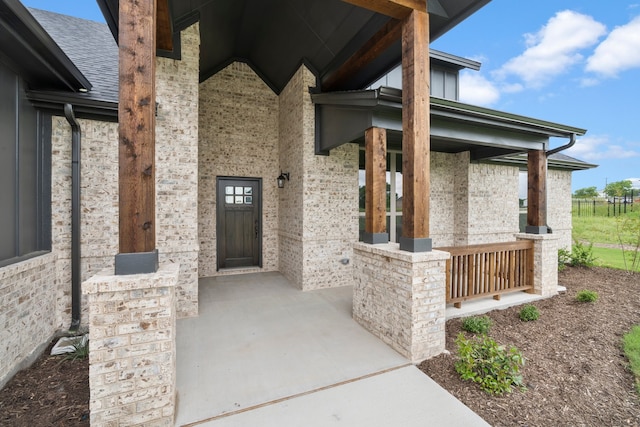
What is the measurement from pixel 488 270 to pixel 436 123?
2.65m

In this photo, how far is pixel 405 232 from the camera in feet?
10.7

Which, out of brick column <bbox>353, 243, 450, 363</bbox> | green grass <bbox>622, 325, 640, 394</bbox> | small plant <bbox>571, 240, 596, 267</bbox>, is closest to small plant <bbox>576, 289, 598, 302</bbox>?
green grass <bbox>622, 325, 640, 394</bbox>

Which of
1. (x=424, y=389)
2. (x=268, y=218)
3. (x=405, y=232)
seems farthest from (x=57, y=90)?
(x=424, y=389)

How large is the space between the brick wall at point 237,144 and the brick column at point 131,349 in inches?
156

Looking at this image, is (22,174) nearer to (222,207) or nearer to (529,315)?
(222,207)

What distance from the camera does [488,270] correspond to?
4574 mm

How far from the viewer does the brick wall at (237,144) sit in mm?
6250

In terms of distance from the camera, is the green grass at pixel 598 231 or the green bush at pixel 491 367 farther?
the green grass at pixel 598 231

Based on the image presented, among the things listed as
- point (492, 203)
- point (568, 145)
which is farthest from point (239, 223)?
point (568, 145)

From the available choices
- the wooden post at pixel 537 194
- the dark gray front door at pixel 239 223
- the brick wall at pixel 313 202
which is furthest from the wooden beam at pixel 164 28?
the wooden post at pixel 537 194

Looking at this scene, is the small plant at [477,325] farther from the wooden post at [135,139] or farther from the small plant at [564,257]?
the small plant at [564,257]

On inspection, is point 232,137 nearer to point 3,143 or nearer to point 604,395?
point 3,143

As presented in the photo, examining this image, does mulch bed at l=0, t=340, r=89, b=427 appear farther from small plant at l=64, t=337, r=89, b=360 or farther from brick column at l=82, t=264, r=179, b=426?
brick column at l=82, t=264, r=179, b=426

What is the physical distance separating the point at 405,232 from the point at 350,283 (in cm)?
292
